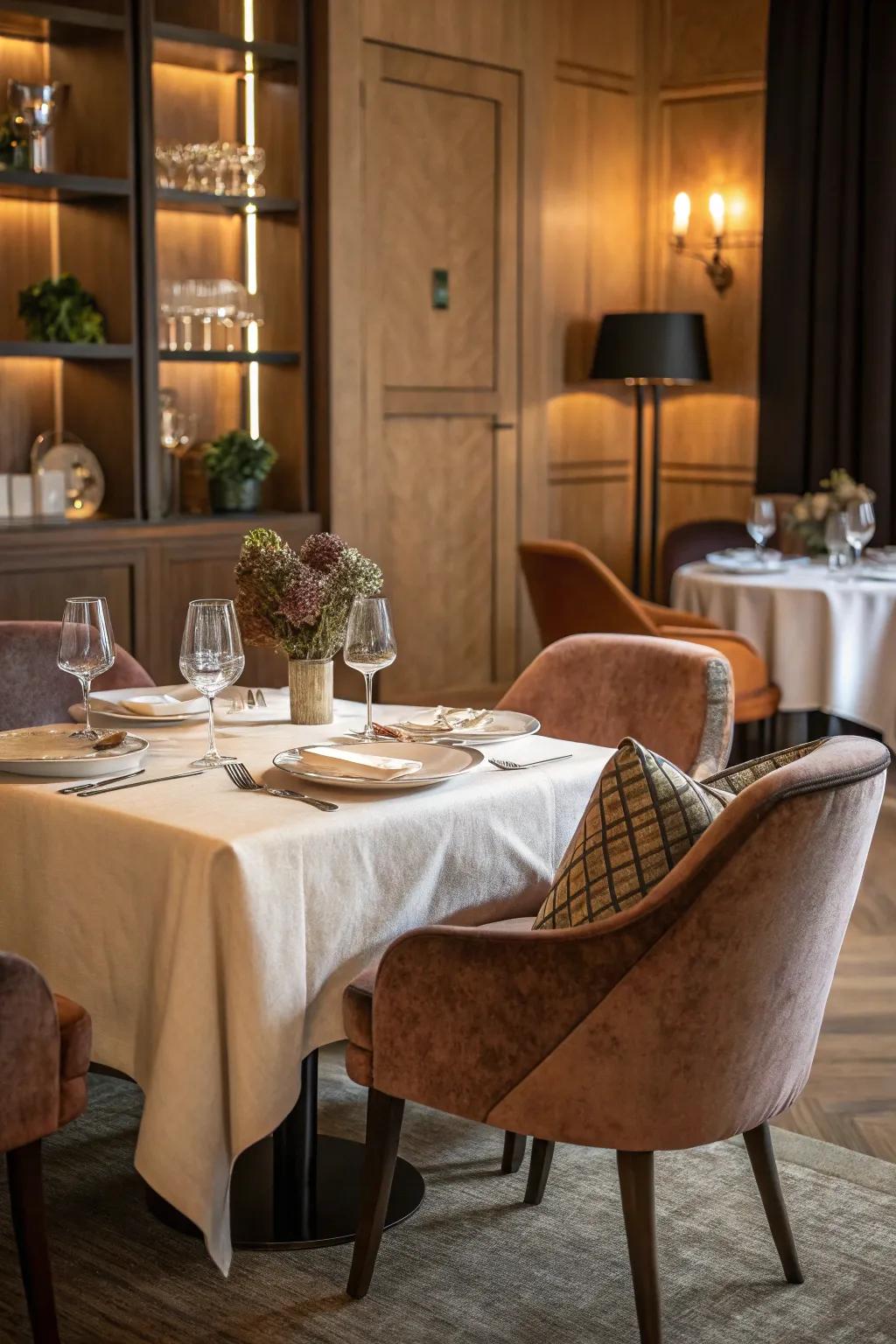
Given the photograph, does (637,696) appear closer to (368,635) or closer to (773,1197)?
(368,635)

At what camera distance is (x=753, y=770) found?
222 centimetres

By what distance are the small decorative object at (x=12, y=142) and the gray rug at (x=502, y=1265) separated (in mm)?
2964

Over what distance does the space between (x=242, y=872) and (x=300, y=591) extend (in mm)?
669

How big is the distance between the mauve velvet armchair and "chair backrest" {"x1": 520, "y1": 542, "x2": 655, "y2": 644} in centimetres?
287

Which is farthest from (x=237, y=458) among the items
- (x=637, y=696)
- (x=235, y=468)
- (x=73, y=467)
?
(x=637, y=696)

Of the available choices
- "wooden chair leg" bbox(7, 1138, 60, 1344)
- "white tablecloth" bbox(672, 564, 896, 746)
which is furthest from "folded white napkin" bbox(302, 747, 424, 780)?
"white tablecloth" bbox(672, 564, 896, 746)

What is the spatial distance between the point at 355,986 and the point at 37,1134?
44cm

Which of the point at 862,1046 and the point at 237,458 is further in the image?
the point at 237,458

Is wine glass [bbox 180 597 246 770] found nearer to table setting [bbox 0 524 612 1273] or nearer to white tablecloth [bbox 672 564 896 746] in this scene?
table setting [bbox 0 524 612 1273]

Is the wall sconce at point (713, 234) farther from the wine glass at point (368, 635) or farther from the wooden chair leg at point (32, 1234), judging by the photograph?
the wooden chair leg at point (32, 1234)

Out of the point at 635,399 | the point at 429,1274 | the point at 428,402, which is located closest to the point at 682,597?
the point at 428,402

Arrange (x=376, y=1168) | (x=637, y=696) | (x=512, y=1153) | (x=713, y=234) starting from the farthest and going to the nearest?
(x=713, y=234) → (x=637, y=696) → (x=512, y=1153) → (x=376, y=1168)

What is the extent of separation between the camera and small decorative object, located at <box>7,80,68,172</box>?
4598 mm

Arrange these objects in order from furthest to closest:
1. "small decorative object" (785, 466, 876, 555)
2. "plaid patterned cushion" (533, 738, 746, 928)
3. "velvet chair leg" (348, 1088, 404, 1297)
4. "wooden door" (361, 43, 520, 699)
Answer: "wooden door" (361, 43, 520, 699) < "small decorative object" (785, 466, 876, 555) < "velvet chair leg" (348, 1088, 404, 1297) < "plaid patterned cushion" (533, 738, 746, 928)
